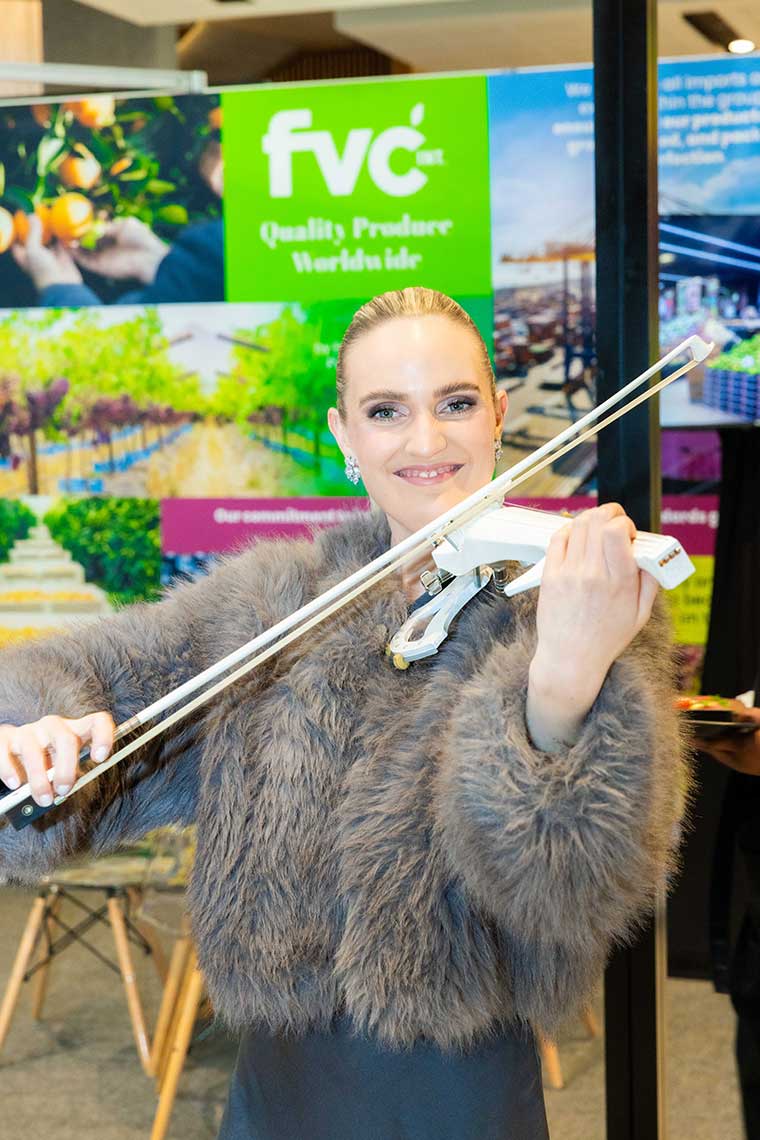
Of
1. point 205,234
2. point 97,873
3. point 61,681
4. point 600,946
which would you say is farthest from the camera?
point 97,873

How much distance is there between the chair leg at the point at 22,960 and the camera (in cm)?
233

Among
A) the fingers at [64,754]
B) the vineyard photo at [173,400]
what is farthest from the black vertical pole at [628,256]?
the fingers at [64,754]

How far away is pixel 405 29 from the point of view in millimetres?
2064

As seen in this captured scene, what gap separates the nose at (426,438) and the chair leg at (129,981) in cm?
150

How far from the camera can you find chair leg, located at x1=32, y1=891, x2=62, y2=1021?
237 centimetres

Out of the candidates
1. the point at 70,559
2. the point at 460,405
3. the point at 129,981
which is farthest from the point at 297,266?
the point at 129,981

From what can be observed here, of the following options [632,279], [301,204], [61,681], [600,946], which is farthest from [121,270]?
[600,946]

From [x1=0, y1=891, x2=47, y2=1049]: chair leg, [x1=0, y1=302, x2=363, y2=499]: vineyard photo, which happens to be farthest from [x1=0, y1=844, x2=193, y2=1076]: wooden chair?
[x1=0, y1=302, x2=363, y2=499]: vineyard photo

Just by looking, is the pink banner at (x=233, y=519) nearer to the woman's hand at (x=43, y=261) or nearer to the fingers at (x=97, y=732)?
the woman's hand at (x=43, y=261)

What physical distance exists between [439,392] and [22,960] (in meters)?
1.63

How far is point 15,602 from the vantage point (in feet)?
7.58

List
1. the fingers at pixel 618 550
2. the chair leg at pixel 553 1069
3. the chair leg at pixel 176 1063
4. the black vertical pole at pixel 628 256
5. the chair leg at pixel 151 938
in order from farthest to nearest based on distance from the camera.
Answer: the chair leg at pixel 151 938 → the chair leg at pixel 176 1063 → the chair leg at pixel 553 1069 → the black vertical pole at pixel 628 256 → the fingers at pixel 618 550

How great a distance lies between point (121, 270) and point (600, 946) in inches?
62.9

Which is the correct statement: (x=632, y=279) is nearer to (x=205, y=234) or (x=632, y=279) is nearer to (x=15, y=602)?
(x=205, y=234)
